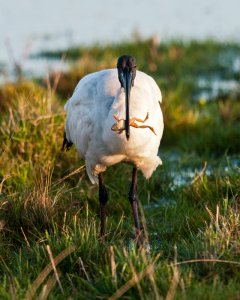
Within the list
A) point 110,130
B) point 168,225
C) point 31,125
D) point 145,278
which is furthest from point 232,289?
point 31,125

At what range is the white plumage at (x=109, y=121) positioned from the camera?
4793 millimetres

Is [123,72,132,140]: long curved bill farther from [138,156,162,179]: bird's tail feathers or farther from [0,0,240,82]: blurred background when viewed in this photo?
[0,0,240,82]: blurred background

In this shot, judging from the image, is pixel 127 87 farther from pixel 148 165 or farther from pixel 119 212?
pixel 119 212

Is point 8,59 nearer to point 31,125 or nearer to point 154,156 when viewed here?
point 31,125

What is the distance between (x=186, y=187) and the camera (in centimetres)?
604

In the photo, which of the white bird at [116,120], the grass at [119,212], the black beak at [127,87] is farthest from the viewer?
the white bird at [116,120]

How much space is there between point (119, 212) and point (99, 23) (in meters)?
9.17

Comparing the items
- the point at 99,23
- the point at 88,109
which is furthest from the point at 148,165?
the point at 99,23

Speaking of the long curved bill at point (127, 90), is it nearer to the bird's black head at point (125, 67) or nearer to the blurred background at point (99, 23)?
the bird's black head at point (125, 67)

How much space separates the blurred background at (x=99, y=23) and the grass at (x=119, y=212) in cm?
305

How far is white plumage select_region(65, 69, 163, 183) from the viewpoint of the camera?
4.79 metres

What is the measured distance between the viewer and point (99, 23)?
48.3ft

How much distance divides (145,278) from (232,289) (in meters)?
0.40

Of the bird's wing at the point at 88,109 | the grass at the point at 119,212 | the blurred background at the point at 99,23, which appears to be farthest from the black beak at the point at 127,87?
the blurred background at the point at 99,23
